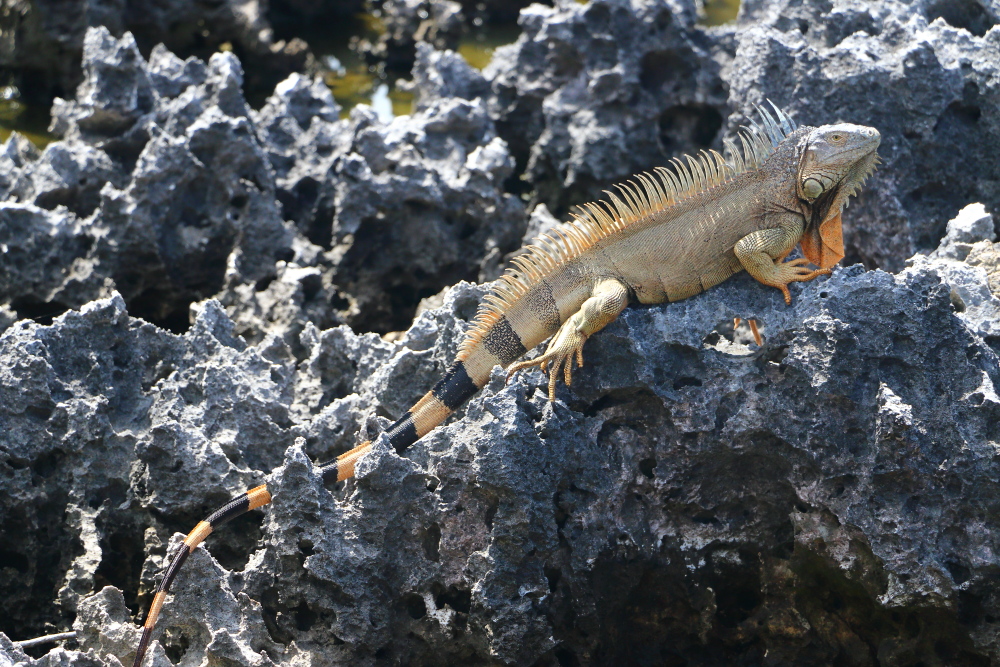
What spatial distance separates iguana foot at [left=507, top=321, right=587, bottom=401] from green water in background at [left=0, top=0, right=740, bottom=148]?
5966 mm

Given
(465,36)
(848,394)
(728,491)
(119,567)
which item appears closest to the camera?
(848,394)


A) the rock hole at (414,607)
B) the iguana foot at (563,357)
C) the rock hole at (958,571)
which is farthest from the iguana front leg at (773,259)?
the rock hole at (414,607)

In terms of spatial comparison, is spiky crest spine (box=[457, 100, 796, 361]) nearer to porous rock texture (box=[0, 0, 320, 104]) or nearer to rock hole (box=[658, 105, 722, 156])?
rock hole (box=[658, 105, 722, 156])

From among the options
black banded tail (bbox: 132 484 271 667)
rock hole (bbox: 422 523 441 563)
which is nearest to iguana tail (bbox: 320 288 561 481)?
black banded tail (bbox: 132 484 271 667)

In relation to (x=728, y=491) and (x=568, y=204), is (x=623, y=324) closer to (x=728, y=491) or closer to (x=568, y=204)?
(x=728, y=491)

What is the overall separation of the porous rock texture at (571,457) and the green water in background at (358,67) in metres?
3.87

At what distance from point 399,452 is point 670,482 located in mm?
1179

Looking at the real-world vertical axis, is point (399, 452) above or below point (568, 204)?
below

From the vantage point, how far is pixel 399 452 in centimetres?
456

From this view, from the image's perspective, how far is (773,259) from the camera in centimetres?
470

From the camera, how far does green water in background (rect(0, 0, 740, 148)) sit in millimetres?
9914

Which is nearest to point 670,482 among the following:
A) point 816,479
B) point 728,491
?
point 728,491

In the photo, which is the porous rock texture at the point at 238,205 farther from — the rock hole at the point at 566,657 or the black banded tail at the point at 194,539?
the rock hole at the point at 566,657

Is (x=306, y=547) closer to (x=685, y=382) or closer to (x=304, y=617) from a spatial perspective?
(x=304, y=617)
